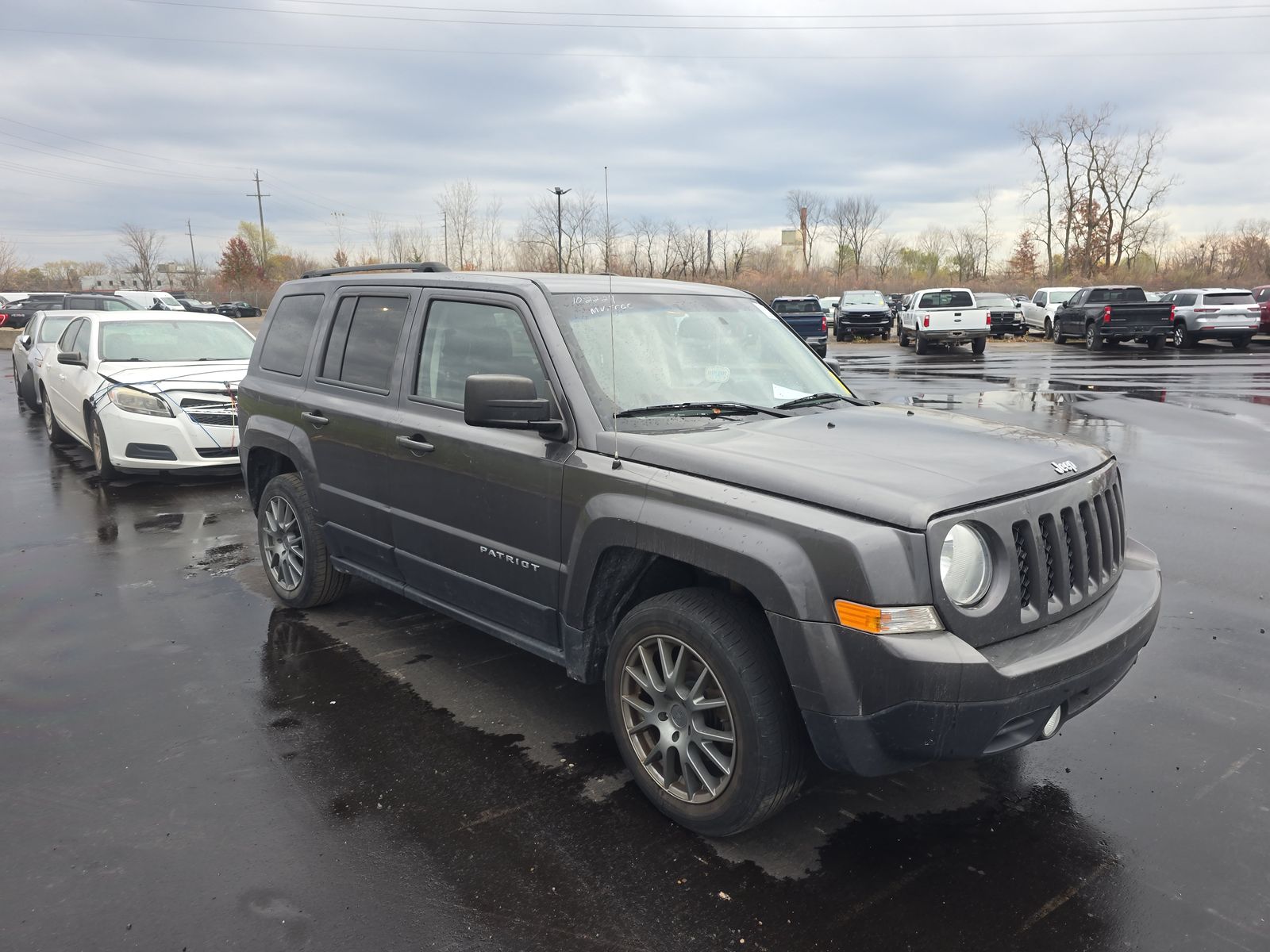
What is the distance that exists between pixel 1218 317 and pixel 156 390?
28.1 metres

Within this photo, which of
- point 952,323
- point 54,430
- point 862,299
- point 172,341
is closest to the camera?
point 172,341

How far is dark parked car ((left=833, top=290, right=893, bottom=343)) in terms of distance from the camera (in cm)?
3341

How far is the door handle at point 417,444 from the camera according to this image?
416 cm

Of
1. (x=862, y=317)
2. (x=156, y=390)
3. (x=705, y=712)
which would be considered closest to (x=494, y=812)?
(x=705, y=712)

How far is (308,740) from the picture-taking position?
12.9 feet

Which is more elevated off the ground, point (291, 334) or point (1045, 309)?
point (1045, 309)

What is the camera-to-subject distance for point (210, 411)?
886 cm

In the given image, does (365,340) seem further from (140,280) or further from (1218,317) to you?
(140,280)

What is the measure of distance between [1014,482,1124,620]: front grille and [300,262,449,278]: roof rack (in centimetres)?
308

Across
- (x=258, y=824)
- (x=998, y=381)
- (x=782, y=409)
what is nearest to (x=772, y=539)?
(x=782, y=409)

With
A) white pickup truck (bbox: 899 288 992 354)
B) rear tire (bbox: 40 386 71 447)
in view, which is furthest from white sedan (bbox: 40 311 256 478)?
white pickup truck (bbox: 899 288 992 354)

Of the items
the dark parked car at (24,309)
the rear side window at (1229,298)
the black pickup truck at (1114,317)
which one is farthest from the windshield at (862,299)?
the dark parked car at (24,309)

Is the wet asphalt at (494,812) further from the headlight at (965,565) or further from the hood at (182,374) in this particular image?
the hood at (182,374)

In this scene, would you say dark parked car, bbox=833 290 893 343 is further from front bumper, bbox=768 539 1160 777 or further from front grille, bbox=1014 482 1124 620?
front bumper, bbox=768 539 1160 777
